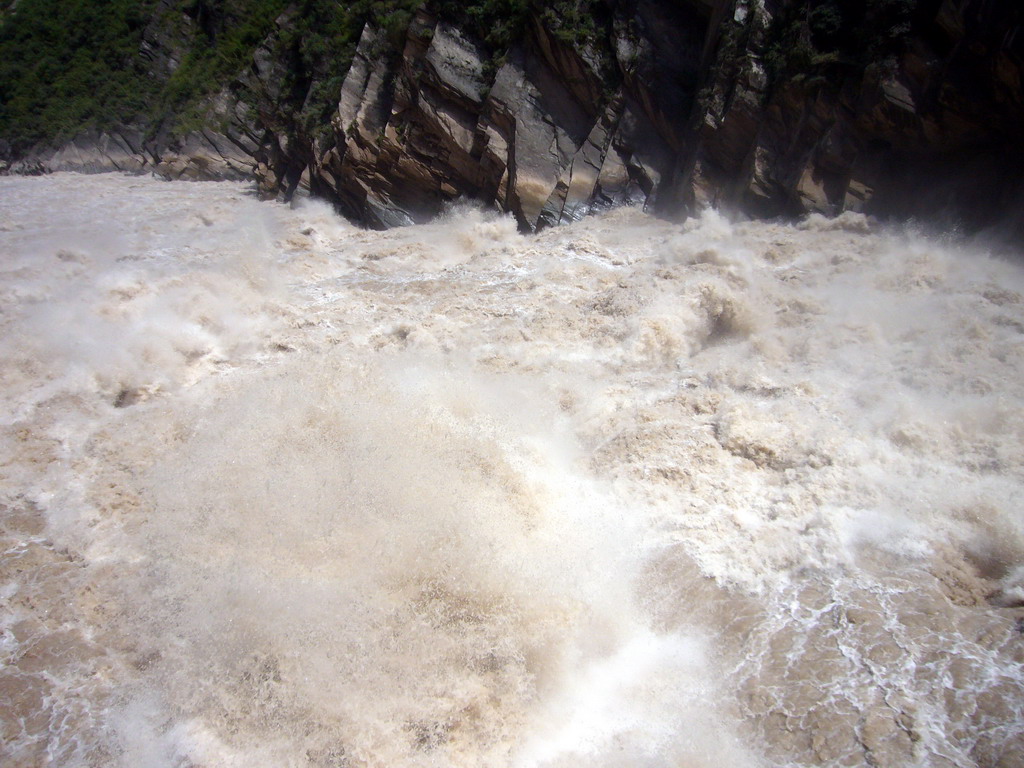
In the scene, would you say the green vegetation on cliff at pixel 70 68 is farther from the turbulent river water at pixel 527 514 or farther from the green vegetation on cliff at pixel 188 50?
the turbulent river water at pixel 527 514

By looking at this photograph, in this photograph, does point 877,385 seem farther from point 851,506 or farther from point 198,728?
point 198,728

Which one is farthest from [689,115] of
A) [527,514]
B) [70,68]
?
[70,68]

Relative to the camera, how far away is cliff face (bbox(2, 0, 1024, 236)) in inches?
420

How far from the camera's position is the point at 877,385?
27.2ft

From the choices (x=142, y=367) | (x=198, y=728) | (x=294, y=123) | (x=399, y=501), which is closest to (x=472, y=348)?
(x=399, y=501)

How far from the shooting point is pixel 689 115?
14148 mm

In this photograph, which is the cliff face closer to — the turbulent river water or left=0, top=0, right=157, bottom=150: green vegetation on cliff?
the turbulent river water

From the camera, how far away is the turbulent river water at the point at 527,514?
5.27m

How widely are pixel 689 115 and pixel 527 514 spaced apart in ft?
35.7

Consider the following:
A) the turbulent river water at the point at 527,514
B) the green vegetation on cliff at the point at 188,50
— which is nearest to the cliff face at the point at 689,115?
the green vegetation on cliff at the point at 188,50

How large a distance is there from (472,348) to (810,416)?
5050 millimetres

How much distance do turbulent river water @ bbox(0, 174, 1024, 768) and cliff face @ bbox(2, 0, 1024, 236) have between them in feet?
4.79

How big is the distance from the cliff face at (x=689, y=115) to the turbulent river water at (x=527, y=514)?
146cm

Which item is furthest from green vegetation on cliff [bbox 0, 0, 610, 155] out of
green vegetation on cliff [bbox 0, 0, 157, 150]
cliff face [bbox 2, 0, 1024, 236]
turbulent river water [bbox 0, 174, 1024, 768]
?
turbulent river water [bbox 0, 174, 1024, 768]
